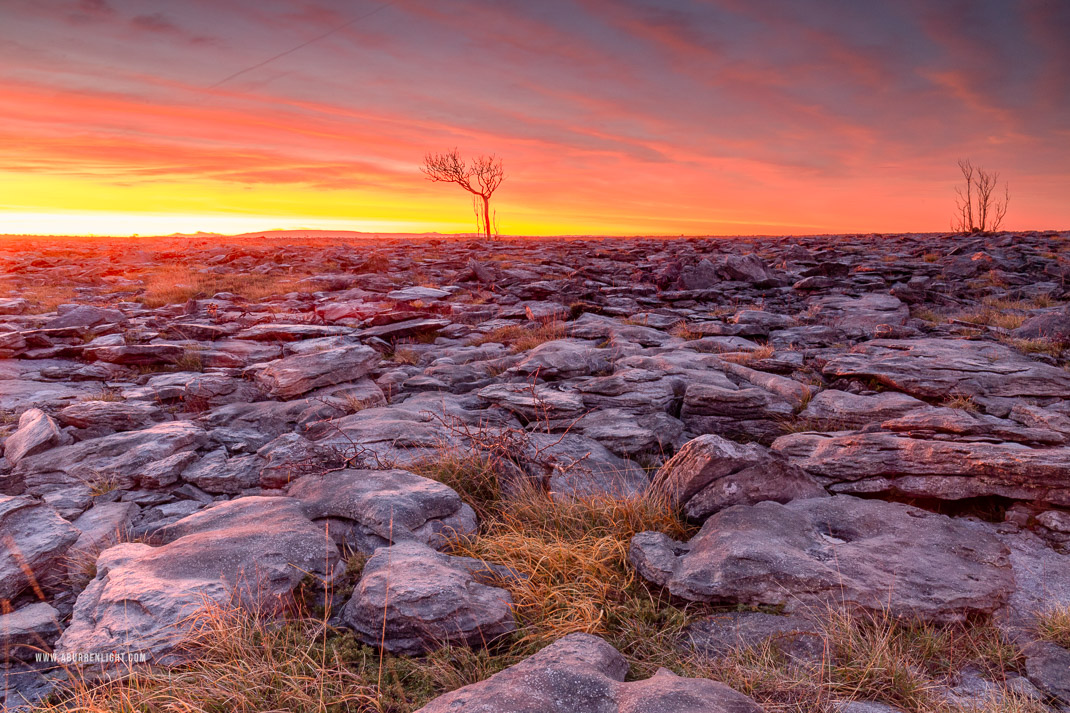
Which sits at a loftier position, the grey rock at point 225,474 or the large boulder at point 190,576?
the large boulder at point 190,576

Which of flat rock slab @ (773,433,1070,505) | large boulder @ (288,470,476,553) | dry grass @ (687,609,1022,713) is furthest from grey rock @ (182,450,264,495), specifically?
flat rock slab @ (773,433,1070,505)

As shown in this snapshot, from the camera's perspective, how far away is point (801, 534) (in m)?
4.15

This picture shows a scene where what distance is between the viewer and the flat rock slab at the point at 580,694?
244cm

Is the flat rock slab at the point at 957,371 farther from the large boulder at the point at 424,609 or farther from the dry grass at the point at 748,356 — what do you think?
the large boulder at the point at 424,609

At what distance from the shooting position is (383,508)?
4480mm

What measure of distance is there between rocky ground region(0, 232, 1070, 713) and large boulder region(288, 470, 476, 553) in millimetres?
24

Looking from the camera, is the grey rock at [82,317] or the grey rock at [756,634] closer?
the grey rock at [756,634]

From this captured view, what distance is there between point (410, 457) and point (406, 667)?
2.72 meters

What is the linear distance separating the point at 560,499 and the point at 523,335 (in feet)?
21.4

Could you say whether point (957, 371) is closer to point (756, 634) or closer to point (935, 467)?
point (935, 467)

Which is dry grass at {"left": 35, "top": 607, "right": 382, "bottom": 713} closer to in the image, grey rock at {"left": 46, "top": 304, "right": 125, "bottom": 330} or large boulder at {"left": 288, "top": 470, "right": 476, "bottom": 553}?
large boulder at {"left": 288, "top": 470, "right": 476, "bottom": 553}

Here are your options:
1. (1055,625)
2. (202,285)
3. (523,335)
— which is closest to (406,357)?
(523,335)

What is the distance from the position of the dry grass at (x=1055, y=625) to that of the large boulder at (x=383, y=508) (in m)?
3.63

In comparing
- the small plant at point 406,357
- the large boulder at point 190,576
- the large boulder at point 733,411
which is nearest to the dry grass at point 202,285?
the small plant at point 406,357
